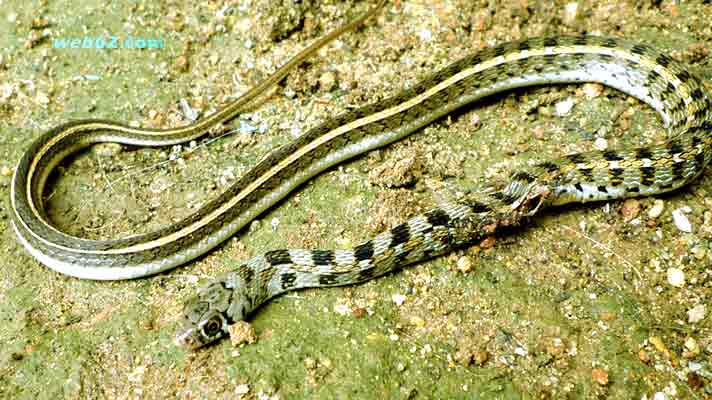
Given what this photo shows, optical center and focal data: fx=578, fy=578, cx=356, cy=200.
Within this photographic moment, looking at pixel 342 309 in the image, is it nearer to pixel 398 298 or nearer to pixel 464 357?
pixel 398 298

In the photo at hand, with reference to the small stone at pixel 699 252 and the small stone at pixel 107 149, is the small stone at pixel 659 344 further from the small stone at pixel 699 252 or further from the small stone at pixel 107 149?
the small stone at pixel 107 149

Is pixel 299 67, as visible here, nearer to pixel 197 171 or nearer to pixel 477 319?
pixel 197 171

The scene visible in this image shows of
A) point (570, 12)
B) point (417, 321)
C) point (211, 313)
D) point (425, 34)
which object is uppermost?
point (570, 12)

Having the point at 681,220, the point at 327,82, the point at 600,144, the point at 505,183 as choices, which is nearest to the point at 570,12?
the point at 600,144

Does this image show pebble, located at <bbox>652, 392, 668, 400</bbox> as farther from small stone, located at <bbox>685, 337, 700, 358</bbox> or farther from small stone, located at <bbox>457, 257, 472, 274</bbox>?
small stone, located at <bbox>457, 257, 472, 274</bbox>

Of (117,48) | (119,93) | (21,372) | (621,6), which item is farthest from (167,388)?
(621,6)

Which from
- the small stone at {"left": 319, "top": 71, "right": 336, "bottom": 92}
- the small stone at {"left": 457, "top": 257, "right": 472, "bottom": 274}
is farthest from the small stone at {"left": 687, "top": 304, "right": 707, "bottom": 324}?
the small stone at {"left": 319, "top": 71, "right": 336, "bottom": 92}
